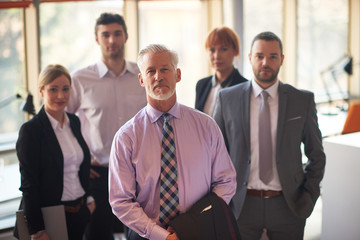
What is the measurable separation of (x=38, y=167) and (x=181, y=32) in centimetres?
441

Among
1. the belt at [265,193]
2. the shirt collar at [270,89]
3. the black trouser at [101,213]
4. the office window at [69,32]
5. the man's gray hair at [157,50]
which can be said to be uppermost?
the office window at [69,32]

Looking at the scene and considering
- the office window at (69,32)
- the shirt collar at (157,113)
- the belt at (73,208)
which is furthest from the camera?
the office window at (69,32)

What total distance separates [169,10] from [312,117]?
161 inches

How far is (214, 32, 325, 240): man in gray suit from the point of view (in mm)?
2598

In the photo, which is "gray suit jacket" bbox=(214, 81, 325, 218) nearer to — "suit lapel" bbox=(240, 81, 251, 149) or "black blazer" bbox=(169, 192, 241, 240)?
"suit lapel" bbox=(240, 81, 251, 149)

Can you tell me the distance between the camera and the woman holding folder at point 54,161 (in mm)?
2523

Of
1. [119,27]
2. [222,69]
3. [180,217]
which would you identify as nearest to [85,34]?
[119,27]

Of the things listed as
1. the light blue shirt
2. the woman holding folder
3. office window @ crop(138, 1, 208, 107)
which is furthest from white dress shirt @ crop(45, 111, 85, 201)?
office window @ crop(138, 1, 208, 107)

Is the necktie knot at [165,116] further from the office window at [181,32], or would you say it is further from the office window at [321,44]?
the office window at [321,44]

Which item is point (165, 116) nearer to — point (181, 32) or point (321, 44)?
point (181, 32)

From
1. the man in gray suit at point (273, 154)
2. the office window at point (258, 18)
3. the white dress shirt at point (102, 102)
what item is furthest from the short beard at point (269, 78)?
the office window at point (258, 18)

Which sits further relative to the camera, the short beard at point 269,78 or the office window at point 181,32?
the office window at point 181,32

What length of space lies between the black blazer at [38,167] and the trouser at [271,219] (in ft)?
3.86

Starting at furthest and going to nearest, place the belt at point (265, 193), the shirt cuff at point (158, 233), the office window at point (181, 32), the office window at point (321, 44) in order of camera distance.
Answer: the office window at point (321, 44), the office window at point (181, 32), the belt at point (265, 193), the shirt cuff at point (158, 233)
